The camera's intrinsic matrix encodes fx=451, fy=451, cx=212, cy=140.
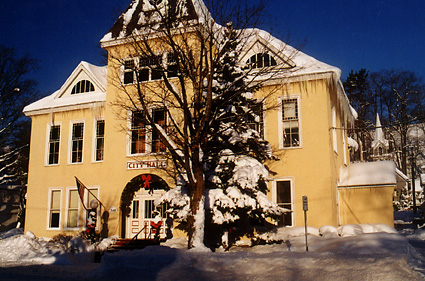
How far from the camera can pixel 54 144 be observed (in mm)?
22938

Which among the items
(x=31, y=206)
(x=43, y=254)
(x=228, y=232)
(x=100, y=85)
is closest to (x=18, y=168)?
(x=31, y=206)

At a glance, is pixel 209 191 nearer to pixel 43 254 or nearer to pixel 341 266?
pixel 341 266

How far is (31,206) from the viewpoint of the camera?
22.5 m

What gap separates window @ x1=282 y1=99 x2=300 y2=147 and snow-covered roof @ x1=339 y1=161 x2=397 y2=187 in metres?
2.99

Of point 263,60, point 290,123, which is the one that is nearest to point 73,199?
point 290,123

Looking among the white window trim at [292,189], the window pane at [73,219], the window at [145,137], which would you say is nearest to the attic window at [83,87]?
the window at [145,137]

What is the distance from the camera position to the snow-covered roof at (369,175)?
18744 millimetres

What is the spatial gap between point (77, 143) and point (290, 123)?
10547 mm

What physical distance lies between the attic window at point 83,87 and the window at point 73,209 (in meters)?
5.09

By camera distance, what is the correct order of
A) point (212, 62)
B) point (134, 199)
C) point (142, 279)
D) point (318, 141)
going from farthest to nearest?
point (134, 199)
point (318, 141)
point (212, 62)
point (142, 279)

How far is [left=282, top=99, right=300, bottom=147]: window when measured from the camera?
19.0m

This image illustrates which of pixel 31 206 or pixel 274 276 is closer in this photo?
pixel 274 276

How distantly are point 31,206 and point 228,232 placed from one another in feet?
35.6

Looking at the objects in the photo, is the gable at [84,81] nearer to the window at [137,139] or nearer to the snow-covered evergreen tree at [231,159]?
the window at [137,139]
